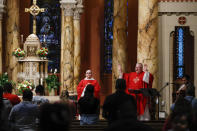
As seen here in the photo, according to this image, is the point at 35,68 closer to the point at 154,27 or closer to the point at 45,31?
the point at 154,27

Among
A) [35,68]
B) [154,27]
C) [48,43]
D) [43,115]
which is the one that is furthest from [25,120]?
[48,43]

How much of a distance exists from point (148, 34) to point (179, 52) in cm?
625

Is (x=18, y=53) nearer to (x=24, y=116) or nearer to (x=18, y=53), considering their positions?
(x=18, y=53)

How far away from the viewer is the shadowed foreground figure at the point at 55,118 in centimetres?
439

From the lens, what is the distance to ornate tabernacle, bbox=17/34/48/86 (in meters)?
18.8

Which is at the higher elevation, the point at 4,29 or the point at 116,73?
the point at 4,29

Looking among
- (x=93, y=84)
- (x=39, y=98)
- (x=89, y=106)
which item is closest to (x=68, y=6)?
(x=93, y=84)

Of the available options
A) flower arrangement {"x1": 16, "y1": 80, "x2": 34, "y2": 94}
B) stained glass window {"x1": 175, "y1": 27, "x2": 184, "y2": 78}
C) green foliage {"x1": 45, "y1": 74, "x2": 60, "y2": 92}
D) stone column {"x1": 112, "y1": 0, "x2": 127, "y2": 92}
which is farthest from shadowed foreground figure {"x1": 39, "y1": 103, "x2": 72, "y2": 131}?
stone column {"x1": 112, "y1": 0, "x2": 127, "y2": 92}

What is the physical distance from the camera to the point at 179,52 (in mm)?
20219

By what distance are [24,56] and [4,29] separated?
4650 millimetres

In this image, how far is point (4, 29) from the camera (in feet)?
75.9

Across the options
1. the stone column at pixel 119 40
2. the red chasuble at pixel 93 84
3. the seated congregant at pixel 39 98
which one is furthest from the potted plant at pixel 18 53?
the seated congregant at pixel 39 98

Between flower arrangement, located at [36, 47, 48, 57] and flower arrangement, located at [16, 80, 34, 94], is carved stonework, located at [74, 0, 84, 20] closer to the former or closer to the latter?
flower arrangement, located at [36, 47, 48, 57]

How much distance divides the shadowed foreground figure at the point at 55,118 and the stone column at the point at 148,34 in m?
9.91
